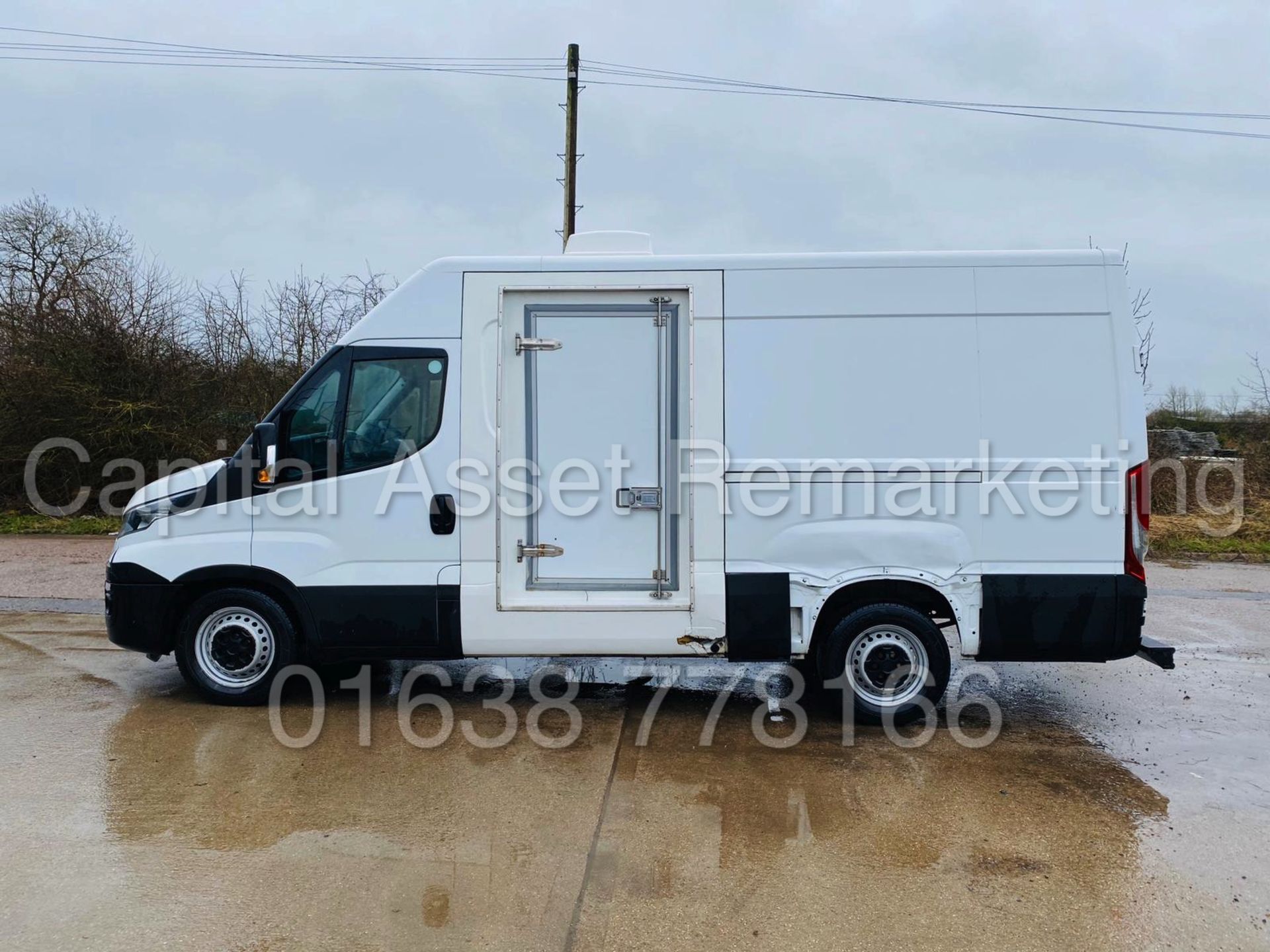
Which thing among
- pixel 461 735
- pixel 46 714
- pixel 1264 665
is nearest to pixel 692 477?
pixel 461 735

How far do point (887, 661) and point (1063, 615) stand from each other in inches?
39.0

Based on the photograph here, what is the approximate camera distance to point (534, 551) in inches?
213

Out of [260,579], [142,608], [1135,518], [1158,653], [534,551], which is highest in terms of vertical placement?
[1135,518]

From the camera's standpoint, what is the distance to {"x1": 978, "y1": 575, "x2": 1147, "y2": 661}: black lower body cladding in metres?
5.26

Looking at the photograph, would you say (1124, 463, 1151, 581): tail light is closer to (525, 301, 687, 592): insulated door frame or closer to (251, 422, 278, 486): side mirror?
(525, 301, 687, 592): insulated door frame

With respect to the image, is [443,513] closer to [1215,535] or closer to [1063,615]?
[1063,615]

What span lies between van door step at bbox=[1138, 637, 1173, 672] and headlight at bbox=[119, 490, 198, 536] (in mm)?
5525

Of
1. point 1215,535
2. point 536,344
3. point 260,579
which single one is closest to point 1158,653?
point 536,344

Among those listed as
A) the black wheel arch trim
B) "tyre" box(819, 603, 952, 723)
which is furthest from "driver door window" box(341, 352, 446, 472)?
"tyre" box(819, 603, 952, 723)

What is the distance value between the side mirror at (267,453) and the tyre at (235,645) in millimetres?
697

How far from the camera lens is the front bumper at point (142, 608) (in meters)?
5.61

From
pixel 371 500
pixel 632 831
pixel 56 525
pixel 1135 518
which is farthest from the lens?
pixel 56 525

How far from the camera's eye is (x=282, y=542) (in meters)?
5.52

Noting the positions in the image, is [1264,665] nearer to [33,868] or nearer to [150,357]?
[33,868]
